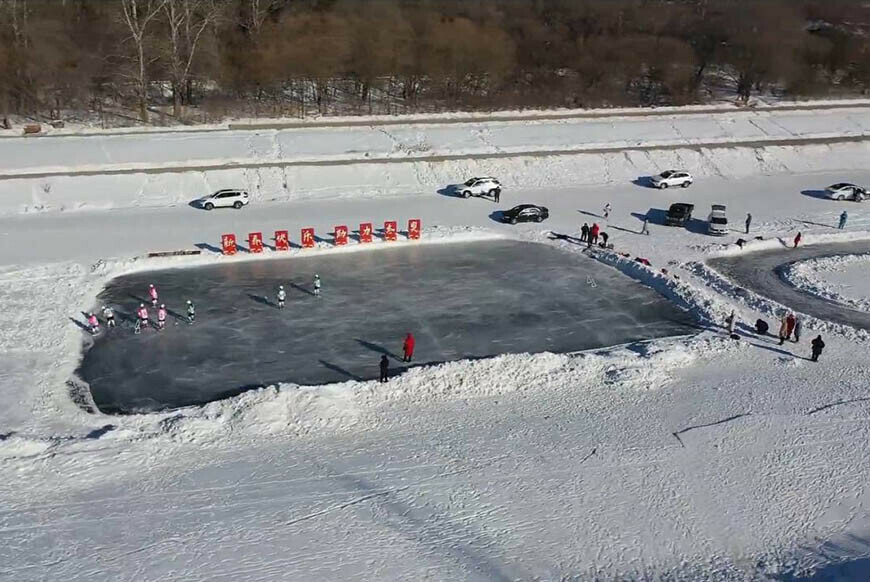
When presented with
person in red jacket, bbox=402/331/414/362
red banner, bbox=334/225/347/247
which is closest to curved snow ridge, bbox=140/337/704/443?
person in red jacket, bbox=402/331/414/362

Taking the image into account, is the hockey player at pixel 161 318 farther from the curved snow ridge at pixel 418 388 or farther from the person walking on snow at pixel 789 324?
the person walking on snow at pixel 789 324

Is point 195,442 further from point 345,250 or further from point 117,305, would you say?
point 345,250

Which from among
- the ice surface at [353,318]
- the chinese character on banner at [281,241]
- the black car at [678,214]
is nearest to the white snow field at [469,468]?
the ice surface at [353,318]

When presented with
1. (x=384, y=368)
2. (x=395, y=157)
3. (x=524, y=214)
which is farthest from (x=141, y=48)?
(x=384, y=368)

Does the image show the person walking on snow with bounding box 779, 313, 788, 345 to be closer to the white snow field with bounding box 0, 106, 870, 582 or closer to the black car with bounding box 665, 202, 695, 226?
the white snow field with bounding box 0, 106, 870, 582

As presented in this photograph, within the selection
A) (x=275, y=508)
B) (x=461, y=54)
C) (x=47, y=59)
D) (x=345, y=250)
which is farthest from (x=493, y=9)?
(x=275, y=508)

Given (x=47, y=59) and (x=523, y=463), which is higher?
(x=47, y=59)
